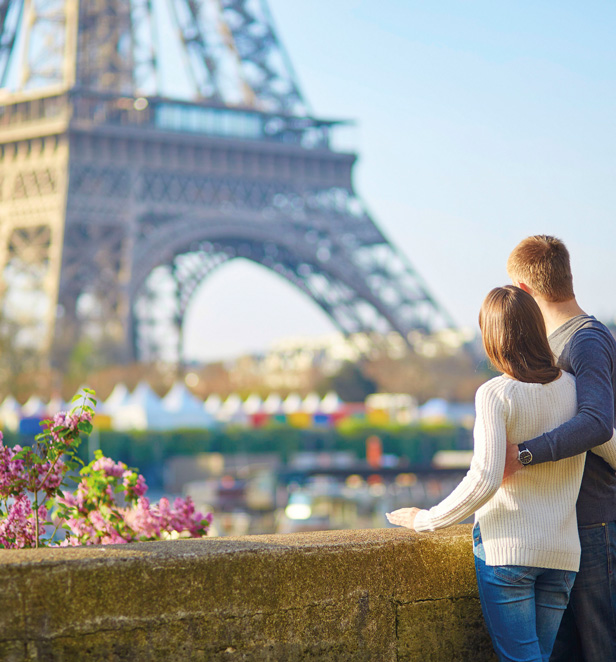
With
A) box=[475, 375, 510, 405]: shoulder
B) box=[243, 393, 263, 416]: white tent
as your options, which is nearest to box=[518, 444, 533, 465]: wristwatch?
box=[475, 375, 510, 405]: shoulder

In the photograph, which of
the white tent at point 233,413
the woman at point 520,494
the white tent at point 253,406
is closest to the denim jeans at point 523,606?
the woman at point 520,494

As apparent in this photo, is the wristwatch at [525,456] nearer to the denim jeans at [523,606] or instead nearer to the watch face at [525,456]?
the watch face at [525,456]

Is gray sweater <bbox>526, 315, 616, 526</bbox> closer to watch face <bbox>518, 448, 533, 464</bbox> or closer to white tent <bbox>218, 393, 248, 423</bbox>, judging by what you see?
watch face <bbox>518, 448, 533, 464</bbox>

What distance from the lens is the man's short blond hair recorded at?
303cm

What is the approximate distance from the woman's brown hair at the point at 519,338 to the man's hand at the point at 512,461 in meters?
0.20

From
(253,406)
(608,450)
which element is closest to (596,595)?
(608,450)

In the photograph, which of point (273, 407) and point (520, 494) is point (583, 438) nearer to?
point (520, 494)

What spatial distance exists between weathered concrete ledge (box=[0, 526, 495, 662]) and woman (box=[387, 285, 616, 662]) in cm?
45

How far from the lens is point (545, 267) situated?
9.94 ft

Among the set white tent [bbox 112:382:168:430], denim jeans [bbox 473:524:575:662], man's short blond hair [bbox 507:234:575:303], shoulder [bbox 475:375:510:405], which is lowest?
denim jeans [bbox 473:524:575:662]

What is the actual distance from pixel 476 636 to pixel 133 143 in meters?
42.1

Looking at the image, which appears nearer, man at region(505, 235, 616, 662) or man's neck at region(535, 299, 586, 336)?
man at region(505, 235, 616, 662)

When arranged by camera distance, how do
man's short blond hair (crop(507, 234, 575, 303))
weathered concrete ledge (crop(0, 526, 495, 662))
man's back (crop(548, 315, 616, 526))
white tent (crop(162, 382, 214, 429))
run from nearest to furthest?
1. weathered concrete ledge (crop(0, 526, 495, 662))
2. man's back (crop(548, 315, 616, 526))
3. man's short blond hair (crop(507, 234, 575, 303))
4. white tent (crop(162, 382, 214, 429))

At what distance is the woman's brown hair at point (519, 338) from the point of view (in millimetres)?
2771
